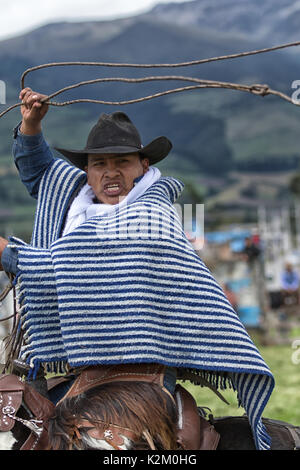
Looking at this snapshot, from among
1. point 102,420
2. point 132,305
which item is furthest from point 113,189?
point 102,420

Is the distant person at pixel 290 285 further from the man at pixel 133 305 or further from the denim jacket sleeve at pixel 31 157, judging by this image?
the man at pixel 133 305

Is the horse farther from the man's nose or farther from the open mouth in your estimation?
the man's nose

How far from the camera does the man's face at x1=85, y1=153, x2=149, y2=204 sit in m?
3.04

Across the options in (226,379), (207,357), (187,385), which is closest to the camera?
(207,357)

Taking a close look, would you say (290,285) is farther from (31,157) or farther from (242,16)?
(242,16)

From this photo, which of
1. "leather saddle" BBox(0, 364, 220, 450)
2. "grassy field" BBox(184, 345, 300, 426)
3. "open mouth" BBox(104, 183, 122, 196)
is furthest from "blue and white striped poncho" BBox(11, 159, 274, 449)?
"grassy field" BBox(184, 345, 300, 426)

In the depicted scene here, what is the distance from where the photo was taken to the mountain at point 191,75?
74.9 m

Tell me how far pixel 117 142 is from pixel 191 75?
3495 inches

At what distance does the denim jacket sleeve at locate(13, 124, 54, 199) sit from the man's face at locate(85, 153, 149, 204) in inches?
11.8

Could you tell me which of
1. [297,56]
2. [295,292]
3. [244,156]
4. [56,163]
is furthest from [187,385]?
[297,56]

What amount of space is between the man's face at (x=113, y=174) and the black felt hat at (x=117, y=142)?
0.05 metres

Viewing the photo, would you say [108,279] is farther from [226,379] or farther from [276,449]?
[276,449]

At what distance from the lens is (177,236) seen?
276cm
